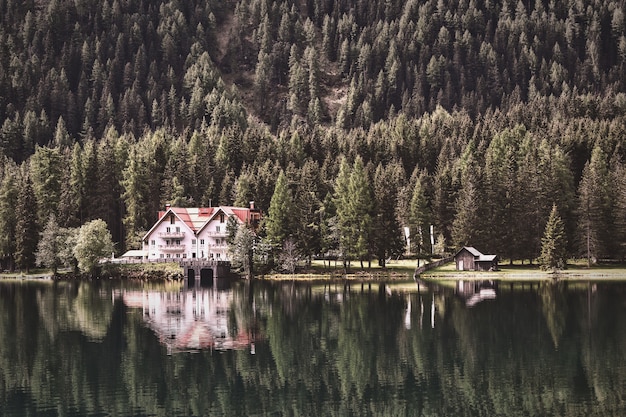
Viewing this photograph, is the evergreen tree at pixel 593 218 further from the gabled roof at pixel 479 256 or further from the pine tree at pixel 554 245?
the gabled roof at pixel 479 256

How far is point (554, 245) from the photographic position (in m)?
126

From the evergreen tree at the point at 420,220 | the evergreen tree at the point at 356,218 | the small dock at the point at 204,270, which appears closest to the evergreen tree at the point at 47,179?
the small dock at the point at 204,270

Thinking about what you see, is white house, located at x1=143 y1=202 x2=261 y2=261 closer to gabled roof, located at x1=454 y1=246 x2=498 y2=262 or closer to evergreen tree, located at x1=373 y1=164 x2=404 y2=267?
evergreen tree, located at x1=373 y1=164 x2=404 y2=267

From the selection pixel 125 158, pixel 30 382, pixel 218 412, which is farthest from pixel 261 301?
pixel 125 158

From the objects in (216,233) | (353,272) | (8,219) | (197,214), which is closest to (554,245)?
(353,272)

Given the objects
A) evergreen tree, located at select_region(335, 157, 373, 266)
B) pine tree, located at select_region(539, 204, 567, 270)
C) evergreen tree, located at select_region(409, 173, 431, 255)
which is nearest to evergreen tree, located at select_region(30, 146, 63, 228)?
evergreen tree, located at select_region(335, 157, 373, 266)

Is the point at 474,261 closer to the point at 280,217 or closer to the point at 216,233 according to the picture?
the point at 280,217

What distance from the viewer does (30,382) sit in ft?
171

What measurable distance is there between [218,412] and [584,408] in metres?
17.6

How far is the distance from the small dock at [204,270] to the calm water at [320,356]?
36530 millimetres

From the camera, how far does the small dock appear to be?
136 m

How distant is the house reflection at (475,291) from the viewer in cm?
9389

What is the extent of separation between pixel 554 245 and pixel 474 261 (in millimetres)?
11532

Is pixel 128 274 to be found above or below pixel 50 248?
below
